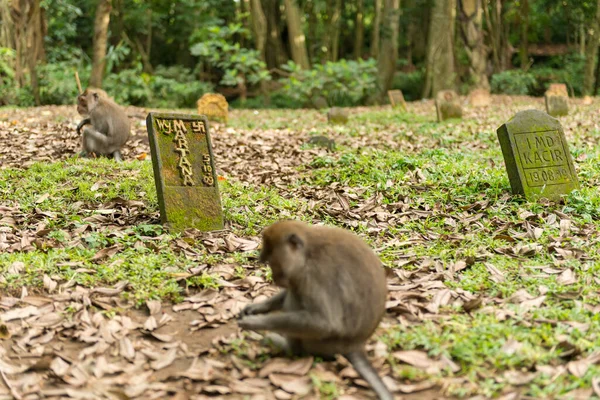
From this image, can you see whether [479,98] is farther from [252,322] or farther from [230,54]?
[252,322]

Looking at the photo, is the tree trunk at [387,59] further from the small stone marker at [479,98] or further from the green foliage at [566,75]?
the green foliage at [566,75]

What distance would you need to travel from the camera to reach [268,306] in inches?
155

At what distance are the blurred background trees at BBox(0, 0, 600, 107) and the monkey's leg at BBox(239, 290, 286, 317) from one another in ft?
43.3

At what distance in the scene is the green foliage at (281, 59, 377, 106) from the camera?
808 inches

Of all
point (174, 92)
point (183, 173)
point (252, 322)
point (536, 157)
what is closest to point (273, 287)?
point (252, 322)

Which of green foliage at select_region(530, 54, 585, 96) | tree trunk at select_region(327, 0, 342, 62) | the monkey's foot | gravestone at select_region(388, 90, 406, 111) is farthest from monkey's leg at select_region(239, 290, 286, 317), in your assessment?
tree trunk at select_region(327, 0, 342, 62)

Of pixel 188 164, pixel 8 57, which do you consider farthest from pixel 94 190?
pixel 8 57

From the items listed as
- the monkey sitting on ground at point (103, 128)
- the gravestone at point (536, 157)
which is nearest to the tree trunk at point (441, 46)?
the gravestone at point (536, 157)

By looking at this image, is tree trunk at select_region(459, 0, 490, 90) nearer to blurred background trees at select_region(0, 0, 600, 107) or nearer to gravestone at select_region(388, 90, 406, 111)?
blurred background trees at select_region(0, 0, 600, 107)

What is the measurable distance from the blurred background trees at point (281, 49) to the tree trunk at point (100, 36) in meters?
0.03

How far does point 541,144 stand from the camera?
24.8 feet

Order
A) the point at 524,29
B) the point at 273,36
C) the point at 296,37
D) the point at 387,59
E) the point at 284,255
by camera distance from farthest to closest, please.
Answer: the point at 273,36 → the point at 524,29 → the point at 296,37 → the point at 387,59 → the point at 284,255

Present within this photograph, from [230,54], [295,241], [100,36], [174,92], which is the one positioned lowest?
[295,241]

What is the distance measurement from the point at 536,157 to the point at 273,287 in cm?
402
